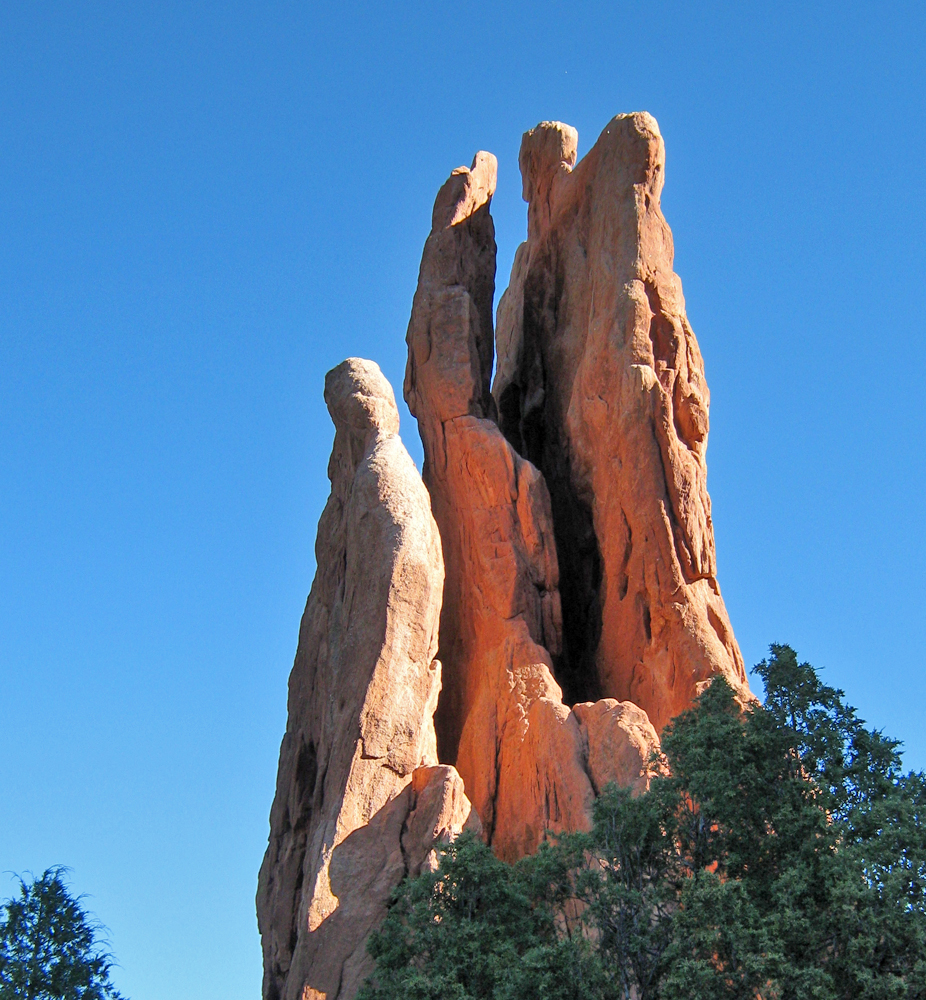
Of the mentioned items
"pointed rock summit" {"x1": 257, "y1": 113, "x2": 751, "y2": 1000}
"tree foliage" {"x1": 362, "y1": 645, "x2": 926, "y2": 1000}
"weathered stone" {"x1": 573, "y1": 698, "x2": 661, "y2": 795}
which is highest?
"pointed rock summit" {"x1": 257, "y1": 113, "x2": 751, "y2": 1000}

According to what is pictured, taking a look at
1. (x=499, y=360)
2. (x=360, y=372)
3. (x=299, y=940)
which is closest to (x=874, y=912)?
(x=299, y=940)

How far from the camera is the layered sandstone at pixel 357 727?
25.0 metres

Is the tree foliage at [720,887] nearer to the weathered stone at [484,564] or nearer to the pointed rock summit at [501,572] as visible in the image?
the pointed rock summit at [501,572]

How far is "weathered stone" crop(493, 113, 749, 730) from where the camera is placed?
29.9 meters

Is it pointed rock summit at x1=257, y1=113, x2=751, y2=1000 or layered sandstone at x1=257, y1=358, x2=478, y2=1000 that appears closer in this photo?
layered sandstone at x1=257, y1=358, x2=478, y2=1000

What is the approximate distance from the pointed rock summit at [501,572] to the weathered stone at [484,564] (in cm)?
6

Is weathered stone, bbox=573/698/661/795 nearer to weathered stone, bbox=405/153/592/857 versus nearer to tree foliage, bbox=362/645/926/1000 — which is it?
weathered stone, bbox=405/153/592/857

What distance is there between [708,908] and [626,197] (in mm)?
A: 19217

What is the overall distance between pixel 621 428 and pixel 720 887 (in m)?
13.8

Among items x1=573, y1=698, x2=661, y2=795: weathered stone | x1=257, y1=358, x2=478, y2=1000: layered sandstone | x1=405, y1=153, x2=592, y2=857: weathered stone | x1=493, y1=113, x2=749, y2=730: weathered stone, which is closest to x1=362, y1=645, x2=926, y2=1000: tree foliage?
x1=257, y1=358, x2=478, y2=1000: layered sandstone

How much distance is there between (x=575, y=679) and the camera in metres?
31.7

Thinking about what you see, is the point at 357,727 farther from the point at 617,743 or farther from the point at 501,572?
the point at 501,572

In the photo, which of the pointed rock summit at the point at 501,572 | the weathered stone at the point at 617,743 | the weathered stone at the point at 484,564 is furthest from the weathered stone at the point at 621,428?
the weathered stone at the point at 617,743

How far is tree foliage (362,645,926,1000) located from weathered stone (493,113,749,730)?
6029 mm
